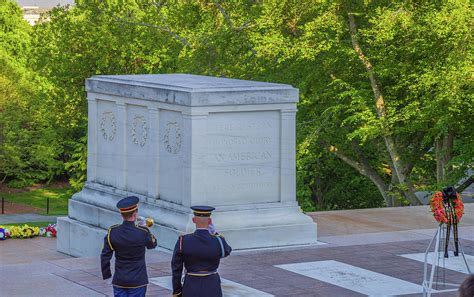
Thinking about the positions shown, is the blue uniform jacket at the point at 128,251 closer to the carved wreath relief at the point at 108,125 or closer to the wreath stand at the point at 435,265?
the wreath stand at the point at 435,265

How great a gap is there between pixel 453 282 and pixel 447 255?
3.28ft

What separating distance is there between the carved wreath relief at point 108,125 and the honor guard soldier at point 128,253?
768cm

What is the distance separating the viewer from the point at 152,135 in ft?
57.6

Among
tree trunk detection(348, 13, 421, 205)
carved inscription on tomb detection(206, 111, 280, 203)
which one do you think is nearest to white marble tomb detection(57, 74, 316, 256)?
carved inscription on tomb detection(206, 111, 280, 203)

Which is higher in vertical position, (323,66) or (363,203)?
(323,66)

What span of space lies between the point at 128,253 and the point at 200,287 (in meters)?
1.06

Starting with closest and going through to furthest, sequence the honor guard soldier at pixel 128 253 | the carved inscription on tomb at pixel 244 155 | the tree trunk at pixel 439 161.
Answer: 1. the honor guard soldier at pixel 128 253
2. the carved inscription on tomb at pixel 244 155
3. the tree trunk at pixel 439 161

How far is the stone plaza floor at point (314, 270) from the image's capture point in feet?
46.0

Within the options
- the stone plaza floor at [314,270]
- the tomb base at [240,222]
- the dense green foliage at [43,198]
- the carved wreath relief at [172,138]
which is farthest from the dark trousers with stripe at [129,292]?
the dense green foliage at [43,198]

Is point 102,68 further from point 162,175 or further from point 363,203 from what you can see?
point 162,175

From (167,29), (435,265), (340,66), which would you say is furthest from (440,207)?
(167,29)

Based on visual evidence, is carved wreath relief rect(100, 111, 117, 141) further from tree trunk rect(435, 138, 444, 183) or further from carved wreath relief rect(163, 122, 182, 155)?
tree trunk rect(435, 138, 444, 183)

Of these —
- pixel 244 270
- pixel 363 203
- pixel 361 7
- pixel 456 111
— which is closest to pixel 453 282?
pixel 244 270

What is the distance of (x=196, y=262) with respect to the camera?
10.4 metres
